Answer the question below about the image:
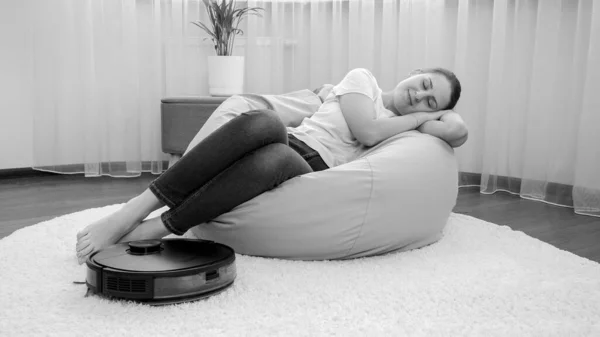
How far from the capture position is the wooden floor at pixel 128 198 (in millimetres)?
2137

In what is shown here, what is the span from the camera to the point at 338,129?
200 cm

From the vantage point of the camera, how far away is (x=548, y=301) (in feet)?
4.58

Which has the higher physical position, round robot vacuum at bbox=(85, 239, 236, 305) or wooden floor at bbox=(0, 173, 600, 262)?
round robot vacuum at bbox=(85, 239, 236, 305)

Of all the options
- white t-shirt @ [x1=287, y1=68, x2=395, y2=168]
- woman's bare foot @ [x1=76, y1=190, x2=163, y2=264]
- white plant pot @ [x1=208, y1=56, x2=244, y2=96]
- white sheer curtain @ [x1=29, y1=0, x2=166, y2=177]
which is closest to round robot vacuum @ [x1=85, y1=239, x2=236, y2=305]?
woman's bare foot @ [x1=76, y1=190, x2=163, y2=264]

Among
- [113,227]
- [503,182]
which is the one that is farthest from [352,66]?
[113,227]

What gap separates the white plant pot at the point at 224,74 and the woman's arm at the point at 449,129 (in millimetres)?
1689

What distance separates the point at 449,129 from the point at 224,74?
1796 mm

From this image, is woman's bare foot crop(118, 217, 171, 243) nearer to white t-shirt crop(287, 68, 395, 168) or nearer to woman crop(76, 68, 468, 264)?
woman crop(76, 68, 468, 264)

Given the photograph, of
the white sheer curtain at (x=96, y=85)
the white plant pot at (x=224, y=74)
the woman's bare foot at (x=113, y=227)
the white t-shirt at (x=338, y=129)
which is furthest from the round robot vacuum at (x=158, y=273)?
the white sheer curtain at (x=96, y=85)

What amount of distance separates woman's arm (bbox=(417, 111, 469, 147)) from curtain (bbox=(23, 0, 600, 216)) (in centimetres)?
94

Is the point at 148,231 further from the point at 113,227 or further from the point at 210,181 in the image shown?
the point at 210,181

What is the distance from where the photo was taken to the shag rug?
122 centimetres

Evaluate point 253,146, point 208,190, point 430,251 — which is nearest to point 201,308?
point 208,190

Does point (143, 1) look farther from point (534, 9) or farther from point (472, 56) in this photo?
point (534, 9)
